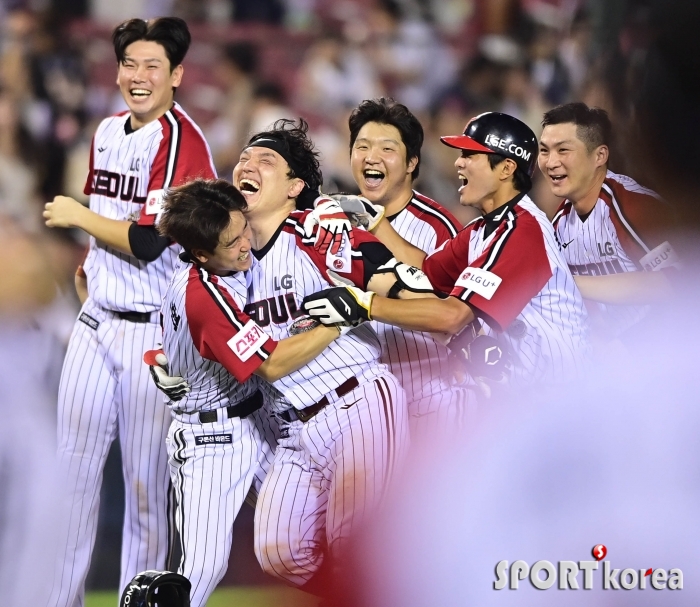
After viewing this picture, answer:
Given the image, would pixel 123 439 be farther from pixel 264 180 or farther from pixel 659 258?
pixel 659 258

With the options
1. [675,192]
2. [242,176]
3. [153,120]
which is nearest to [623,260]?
[675,192]

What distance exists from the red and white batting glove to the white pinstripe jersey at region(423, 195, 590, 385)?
38cm

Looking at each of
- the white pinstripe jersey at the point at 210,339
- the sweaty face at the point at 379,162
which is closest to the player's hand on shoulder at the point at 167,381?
the white pinstripe jersey at the point at 210,339

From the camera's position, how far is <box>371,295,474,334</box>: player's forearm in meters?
2.76

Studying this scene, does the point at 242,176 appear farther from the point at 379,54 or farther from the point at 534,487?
the point at 379,54

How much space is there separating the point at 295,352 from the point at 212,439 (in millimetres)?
369

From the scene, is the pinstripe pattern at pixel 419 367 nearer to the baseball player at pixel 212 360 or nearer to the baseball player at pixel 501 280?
the baseball player at pixel 501 280

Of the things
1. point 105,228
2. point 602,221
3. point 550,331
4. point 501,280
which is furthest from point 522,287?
point 105,228

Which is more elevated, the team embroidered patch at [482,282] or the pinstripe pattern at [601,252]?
the pinstripe pattern at [601,252]

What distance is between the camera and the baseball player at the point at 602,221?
3416 millimetres

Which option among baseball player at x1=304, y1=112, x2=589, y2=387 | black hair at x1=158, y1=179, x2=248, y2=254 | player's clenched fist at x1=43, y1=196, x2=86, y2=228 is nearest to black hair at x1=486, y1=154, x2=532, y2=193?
baseball player at x1=304, y1=112, x2=589, y2=387

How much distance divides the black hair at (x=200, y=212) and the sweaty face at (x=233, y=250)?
0.06 ft

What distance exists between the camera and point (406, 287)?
294cm

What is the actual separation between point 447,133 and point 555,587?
2.42m
